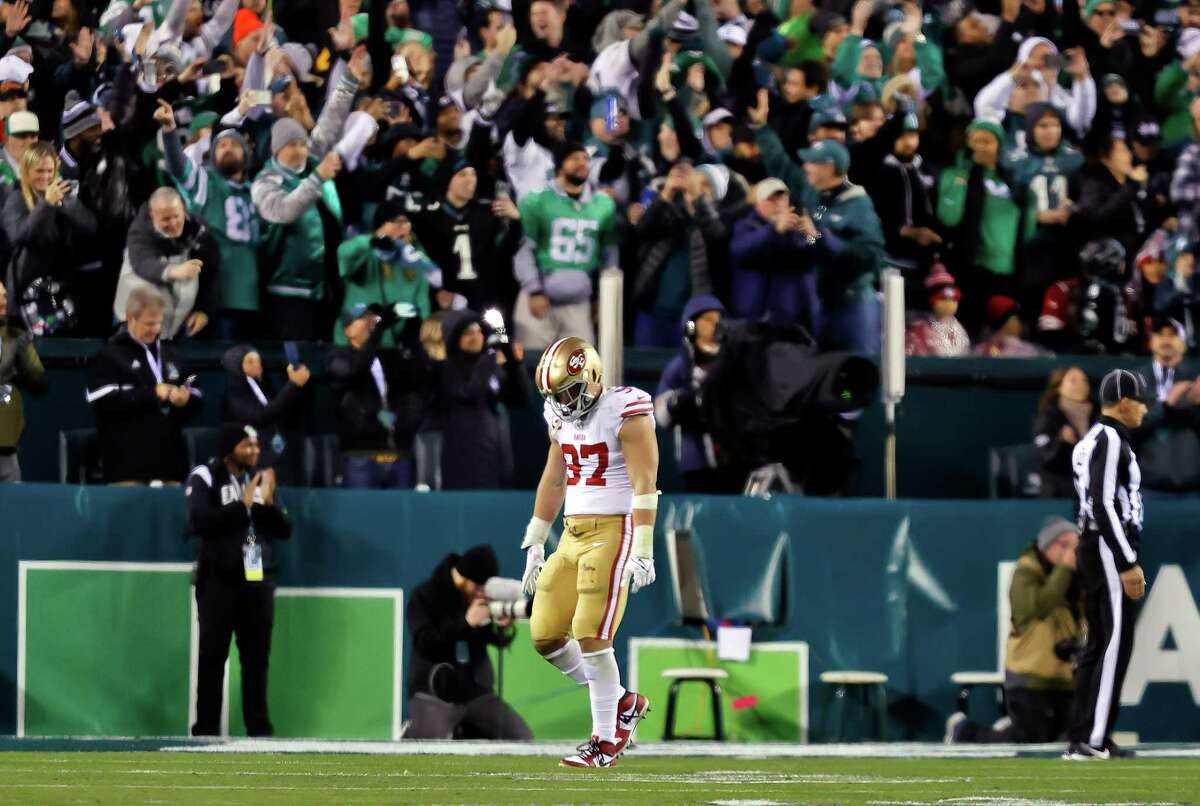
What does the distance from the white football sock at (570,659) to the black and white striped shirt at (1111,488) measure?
283cm

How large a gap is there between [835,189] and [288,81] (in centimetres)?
360

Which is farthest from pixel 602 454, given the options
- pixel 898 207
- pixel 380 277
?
pixel 898 207

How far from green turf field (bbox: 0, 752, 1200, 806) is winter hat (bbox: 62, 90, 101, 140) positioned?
15.2 ft

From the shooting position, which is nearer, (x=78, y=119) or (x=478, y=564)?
(x=478, y=564)

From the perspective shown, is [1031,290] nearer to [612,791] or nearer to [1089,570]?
[1089,570]

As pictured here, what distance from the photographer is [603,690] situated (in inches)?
408

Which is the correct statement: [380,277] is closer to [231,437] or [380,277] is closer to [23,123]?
[231,437]

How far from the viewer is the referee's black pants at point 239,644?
13.4 metres

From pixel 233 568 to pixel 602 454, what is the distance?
3733 millimetres

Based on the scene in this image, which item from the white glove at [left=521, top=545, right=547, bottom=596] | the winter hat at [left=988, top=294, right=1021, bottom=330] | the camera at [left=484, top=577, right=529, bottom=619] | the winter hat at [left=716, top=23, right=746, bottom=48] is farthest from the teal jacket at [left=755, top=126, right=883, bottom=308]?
the white glove at [left=521, top=545, right=547, bottom=596]

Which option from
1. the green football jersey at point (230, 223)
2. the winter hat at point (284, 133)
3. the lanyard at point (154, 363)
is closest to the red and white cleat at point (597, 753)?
the lanyard at point (154, 363)

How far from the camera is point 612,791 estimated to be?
8.98m

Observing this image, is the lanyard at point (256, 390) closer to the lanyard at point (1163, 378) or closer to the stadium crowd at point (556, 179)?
the stadium crowd at point (556, 179)

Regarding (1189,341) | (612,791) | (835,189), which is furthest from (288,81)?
(612,791)
